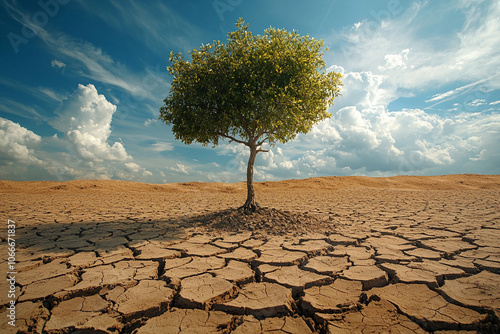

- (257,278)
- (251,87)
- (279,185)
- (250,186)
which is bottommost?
(257,278)

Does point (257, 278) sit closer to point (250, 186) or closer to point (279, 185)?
point (250, 186)

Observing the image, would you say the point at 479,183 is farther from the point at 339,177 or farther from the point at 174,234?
the point at 174,234

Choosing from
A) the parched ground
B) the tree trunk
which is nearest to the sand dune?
the tree trunk

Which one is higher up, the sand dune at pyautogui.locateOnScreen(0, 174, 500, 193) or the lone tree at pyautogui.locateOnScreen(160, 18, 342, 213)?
the lone tree at pyautogui.locateOnScreen(160, 18, 342, 213)

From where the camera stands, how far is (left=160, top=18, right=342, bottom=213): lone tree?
5.01m

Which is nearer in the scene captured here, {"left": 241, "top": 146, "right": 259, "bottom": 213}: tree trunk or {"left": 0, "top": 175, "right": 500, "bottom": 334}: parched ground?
{"left": 0, "top": 175, "right": 500, "bottom": 334}: parched ground

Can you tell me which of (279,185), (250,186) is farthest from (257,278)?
(279,185)

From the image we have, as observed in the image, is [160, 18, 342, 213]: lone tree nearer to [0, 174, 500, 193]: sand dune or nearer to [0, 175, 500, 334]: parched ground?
[0, 175, 500, 334]: parched ground

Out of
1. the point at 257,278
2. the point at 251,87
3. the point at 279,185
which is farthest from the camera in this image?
the point at 279,185

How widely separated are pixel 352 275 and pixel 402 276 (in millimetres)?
498

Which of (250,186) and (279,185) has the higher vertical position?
(250,186)

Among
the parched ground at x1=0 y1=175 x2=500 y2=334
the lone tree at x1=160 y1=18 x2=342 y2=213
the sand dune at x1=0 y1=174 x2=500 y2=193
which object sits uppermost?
the lone tree at x1=160 y1=18 x2=342 y2=213

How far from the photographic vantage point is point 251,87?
5086 millimetres

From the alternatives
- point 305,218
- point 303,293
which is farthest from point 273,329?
point 305,218
